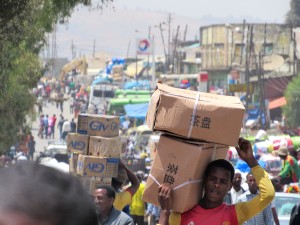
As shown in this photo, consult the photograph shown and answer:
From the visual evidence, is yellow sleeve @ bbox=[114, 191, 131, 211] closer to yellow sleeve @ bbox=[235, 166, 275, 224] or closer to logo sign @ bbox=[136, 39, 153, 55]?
yellow sleeve @ bbox=[235, 166, 275, 224]

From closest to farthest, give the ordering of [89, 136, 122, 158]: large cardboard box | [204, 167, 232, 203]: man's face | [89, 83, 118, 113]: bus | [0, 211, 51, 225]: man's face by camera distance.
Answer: [0, 211, 51, 225]: man's face → [204, 167, 232, 203]: man's face → [89, 136, 122, 158]: large cardboard box → [89, 83, 118, 113]: bus

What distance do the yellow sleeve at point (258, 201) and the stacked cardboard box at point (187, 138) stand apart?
24 centimetres

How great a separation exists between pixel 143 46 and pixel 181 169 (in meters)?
95.3

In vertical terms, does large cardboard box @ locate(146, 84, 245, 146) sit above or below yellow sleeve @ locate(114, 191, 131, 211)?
above

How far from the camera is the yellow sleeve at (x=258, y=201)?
5875 mm

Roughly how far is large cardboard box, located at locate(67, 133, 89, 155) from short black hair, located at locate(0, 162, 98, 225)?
29.2ft

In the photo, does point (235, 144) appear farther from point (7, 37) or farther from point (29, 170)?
point (7, 37)

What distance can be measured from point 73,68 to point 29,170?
13598 cm

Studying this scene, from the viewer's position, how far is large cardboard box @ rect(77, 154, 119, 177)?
10.3m

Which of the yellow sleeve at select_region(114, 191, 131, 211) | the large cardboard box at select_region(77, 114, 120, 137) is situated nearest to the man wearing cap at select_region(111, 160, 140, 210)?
the yellow sleeve at select_region(114, 191, 131, 211)

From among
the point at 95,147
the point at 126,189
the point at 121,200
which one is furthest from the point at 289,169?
the point at 121,200

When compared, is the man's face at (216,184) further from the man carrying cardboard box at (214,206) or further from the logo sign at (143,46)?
the logo sign at (143,46)

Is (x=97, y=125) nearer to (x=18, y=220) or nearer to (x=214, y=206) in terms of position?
(x=214, y=206)

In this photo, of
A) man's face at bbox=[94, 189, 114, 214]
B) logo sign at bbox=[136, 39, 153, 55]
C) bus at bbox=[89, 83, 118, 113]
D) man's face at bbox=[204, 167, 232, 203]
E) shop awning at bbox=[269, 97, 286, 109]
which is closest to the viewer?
man's face at bbox=[204, 167, 232, 203]
